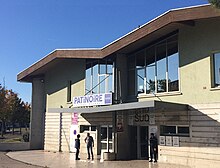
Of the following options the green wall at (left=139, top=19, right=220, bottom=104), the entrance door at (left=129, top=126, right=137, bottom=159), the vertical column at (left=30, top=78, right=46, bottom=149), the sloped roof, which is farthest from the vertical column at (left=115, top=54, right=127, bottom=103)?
the vertical column at (left=30, top=78, right=46, bottom=149)

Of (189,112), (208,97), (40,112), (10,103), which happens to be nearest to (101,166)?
(189,112)

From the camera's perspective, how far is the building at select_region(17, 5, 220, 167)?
1534cm

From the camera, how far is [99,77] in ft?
71.9

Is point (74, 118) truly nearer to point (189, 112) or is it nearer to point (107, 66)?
point (107, 66)

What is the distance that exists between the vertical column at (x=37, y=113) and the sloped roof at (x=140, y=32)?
308cm

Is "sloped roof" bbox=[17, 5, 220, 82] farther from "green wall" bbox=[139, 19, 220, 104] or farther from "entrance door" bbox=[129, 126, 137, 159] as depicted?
"entrance door" bbox=[129, 126, 137, 159]

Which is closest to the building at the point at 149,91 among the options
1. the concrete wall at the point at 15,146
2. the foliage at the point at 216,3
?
the foliage at the point at 216,3

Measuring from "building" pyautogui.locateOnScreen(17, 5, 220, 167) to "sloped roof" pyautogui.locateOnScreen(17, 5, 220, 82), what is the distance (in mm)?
44

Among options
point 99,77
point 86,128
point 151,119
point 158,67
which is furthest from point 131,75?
point 86,128

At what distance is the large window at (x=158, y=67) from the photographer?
1744cm

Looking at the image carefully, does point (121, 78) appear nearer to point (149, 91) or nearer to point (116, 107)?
point (149, 91)

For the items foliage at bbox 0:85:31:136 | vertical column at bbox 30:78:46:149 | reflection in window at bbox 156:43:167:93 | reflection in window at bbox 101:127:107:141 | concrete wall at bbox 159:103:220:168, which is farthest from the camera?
foliage at bbox 0:85:31:136

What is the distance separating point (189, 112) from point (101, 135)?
25.2 feet

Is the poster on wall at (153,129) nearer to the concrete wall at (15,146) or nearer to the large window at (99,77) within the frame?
the large window at (99,77)
